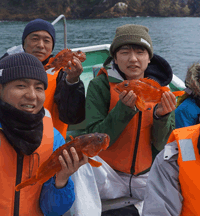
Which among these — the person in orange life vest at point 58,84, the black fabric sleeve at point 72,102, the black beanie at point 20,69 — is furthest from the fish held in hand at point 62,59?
the black beanie at point 20,69

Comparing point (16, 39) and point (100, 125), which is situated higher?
point (100, 125)

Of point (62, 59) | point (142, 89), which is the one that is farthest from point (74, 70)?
point (142, 89)

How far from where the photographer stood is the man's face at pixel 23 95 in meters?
1.83

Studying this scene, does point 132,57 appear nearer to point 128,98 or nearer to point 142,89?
point 142,89

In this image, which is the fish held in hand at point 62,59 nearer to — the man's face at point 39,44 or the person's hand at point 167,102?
the man's face at point 39,44

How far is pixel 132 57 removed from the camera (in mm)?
2539

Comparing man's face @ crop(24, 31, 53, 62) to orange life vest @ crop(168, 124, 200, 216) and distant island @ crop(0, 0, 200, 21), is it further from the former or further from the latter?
distant island @ crop(0, 0, 200, 21)

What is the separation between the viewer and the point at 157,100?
8.05ft

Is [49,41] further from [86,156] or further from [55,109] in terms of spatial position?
[86,156]

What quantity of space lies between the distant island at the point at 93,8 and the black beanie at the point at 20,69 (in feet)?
251

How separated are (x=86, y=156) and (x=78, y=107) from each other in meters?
1.37

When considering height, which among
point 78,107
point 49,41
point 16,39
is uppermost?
point 49,41

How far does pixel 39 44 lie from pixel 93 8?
273ft

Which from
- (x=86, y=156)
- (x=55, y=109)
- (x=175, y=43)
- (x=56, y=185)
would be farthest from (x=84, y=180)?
(x=175, y=43)
